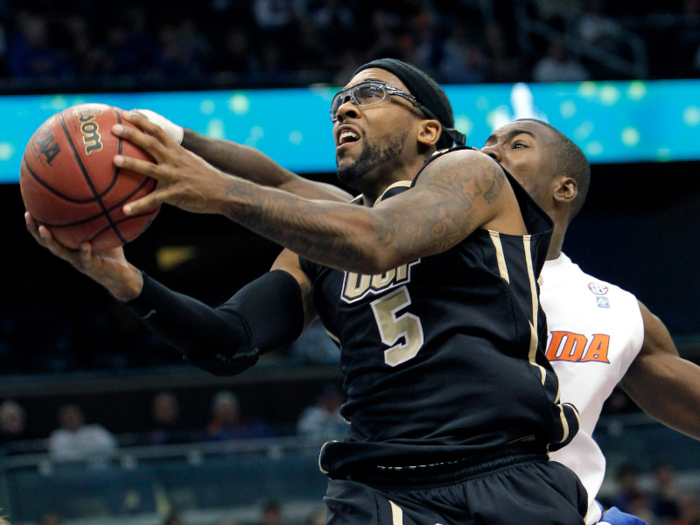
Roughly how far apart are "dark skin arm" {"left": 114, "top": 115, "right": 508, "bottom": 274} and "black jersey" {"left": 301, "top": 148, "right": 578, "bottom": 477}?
264 mm

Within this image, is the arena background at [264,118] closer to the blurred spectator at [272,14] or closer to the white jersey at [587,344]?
the blurred spectator at [272,14]

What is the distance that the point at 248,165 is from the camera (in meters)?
3.77

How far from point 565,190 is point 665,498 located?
604 cm

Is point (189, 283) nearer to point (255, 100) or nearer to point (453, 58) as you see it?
point (255, 100)

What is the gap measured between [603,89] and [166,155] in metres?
10.9

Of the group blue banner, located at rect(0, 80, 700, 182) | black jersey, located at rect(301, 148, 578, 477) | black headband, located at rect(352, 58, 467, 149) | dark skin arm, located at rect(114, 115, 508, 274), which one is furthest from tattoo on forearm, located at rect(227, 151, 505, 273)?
blue banner, located at rect(0, 80, 700, 182)

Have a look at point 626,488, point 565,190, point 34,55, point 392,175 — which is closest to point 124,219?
point 392,175

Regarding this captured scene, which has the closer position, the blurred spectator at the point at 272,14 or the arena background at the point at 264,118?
Result: the arena background at the point at 264,118

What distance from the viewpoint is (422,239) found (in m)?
2.49

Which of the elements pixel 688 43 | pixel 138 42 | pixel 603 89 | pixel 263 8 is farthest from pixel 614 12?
pixel 138 42

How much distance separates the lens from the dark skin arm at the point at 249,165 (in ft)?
→ 12.1

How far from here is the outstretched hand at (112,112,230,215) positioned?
7.59 feet

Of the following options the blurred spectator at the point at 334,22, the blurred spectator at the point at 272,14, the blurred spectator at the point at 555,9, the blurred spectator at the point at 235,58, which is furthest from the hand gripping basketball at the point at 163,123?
A: the blurred spectator at the point at 555,9

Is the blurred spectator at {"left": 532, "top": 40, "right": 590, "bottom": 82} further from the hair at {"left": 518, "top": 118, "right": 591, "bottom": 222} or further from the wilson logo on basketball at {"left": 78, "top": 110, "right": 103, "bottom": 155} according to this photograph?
→ the wilson logo on basketball at {"left": 78, "top": 110, "right": 103, "bottom": 155}
